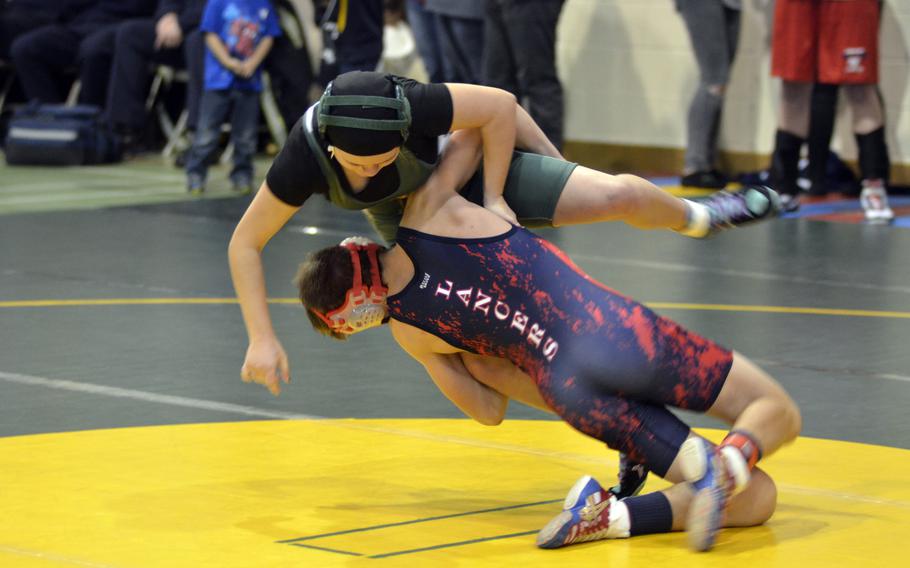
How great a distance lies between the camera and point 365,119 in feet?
12.4

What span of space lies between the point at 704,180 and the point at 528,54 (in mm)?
1391

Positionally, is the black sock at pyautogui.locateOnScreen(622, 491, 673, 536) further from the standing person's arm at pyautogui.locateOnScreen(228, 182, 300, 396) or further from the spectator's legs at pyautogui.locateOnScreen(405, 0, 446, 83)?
the spectator's legs at pyautogui.locateOnScreen(405, 0, 446, 83)

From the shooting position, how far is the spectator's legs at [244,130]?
10.6 m

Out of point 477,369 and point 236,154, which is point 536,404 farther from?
point 236,154

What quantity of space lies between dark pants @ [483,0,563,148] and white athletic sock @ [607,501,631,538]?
7.32m

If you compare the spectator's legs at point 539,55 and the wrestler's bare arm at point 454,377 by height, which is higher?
the wrestler's bare arm at point 454,377

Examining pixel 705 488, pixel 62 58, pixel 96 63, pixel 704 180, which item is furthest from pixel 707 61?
pixel 705 488

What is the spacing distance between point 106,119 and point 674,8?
421cm

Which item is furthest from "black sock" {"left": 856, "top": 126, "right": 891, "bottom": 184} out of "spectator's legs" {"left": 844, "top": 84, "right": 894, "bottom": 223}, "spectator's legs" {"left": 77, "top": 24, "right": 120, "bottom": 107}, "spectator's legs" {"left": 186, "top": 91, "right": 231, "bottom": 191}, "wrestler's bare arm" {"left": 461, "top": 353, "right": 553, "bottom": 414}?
"wrestler's bare arm" {"left": 461, "top": 353, "right": 553, "bottom": 414}

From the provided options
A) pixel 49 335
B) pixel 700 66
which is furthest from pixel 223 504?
pixel 700 66

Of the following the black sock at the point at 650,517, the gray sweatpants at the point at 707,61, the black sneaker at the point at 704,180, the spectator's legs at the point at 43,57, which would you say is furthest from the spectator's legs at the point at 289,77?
the black sock at the point at 650,517

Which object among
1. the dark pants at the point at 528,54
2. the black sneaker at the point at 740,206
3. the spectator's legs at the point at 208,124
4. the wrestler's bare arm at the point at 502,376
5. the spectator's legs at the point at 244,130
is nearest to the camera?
the wrestler's bare arm at the point at 502,376

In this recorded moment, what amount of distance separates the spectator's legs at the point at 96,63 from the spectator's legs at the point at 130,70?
202 mm

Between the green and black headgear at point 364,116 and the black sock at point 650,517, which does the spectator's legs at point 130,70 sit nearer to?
the green and black headgear at point 364,116
